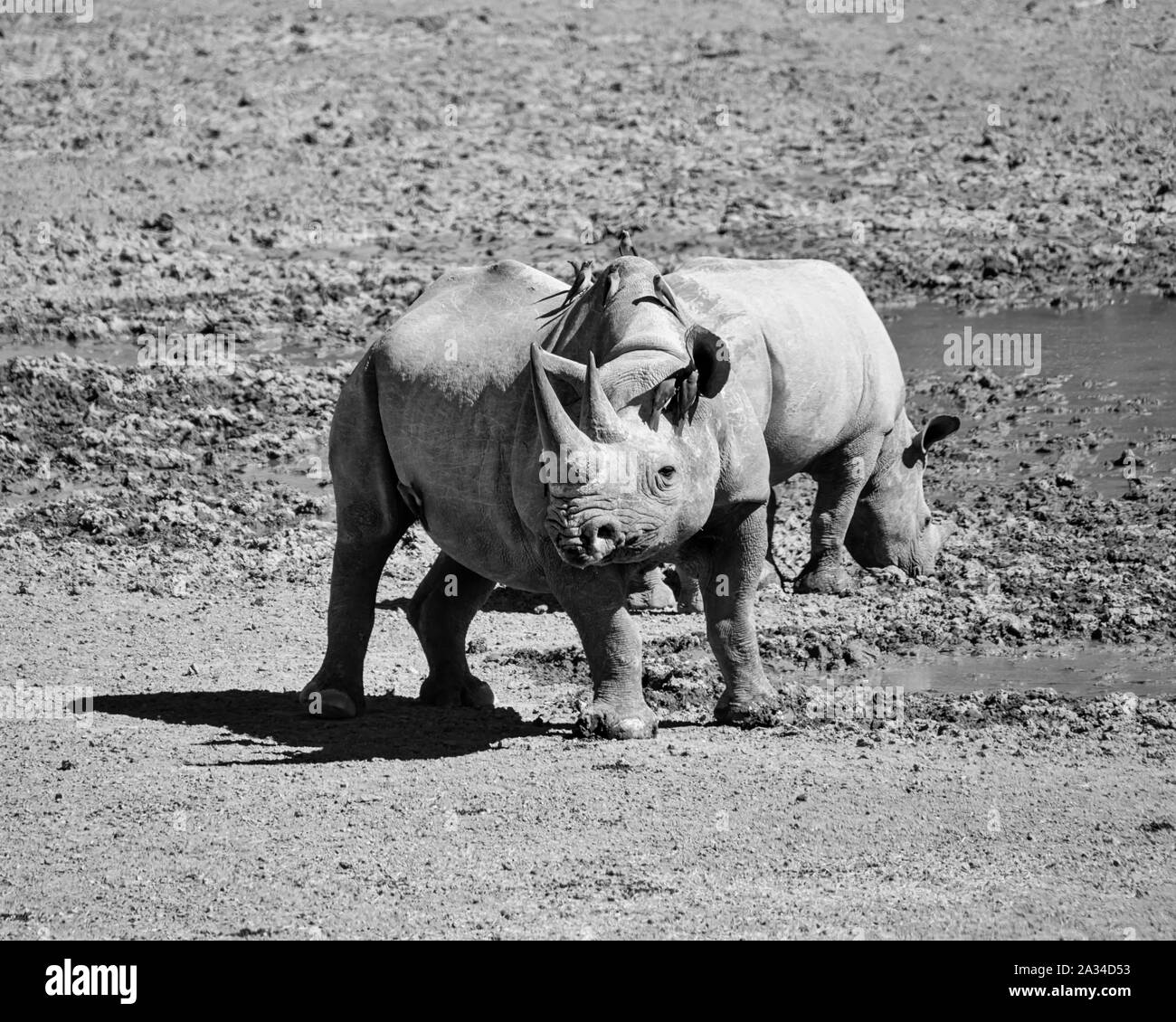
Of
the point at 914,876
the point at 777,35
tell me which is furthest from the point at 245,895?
the point at 777,35

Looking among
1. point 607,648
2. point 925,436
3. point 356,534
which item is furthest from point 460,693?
point 925,436

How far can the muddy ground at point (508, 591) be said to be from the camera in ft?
26.4

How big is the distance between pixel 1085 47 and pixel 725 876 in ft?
67.1

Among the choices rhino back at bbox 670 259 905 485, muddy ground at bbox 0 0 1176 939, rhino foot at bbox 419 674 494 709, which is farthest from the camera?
rhino back at bbox 670 259 905 485

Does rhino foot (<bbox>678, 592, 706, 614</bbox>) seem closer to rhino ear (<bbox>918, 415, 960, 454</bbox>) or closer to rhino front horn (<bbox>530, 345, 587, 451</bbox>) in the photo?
rhino ear (<bbox>918, 415, 960, 454</bbox>)

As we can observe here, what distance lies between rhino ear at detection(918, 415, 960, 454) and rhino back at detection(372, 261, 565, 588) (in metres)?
3.90

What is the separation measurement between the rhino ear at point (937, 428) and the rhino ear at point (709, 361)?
4.59 metres

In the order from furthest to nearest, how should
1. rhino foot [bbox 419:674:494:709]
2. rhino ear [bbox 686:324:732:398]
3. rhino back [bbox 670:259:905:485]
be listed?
rhino back [bbox 670:259:905:485]
rhino foot [bbox 419:674:494:709]
rhino ear [bbox 686:324:732:398]

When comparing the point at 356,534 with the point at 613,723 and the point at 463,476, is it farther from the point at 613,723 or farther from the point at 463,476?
the point at 613,723

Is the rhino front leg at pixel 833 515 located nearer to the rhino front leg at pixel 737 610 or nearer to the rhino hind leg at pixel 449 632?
the rhino hind leg at pixel 449 632

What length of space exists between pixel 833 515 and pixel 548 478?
4752 millimetres

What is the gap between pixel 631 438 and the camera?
9.01 metres

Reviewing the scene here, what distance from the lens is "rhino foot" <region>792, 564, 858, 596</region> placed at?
13281 mm

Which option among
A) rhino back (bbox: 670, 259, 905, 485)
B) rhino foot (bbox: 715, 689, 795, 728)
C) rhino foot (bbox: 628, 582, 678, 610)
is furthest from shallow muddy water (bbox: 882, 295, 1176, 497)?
rhino foot (bbox: 715, 689, 795, 728)
